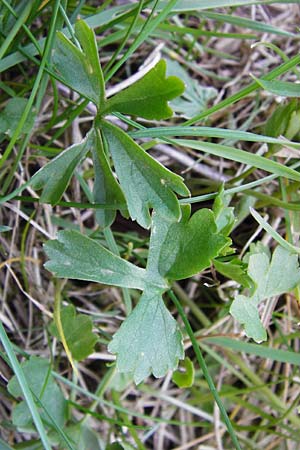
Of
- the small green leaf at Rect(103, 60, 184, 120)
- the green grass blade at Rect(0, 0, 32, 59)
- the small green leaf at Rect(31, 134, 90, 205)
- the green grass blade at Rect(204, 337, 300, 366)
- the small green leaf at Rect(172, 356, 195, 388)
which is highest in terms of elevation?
the green grass blade at Rect(0, 0, 32, 59)

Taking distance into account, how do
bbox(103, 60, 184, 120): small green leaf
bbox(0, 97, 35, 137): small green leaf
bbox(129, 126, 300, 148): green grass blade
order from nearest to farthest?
bbox(103, 60, 184, 120): small green leaf
bbox(129, 126, 300, 148): green grass blade
bbox(0, 97, 35, 137): small green leaf

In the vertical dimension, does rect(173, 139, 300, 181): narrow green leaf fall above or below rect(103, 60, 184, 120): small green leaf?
below

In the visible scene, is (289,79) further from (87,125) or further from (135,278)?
(135,278)

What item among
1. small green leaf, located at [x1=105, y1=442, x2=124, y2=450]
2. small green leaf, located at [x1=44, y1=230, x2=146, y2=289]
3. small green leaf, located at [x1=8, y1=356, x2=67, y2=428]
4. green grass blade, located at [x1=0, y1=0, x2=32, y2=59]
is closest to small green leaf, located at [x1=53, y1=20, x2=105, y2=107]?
green grass blade, located at [x1=0, y1=0, x2=32, y2=59]

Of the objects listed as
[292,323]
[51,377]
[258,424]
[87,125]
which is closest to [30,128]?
[87,125]

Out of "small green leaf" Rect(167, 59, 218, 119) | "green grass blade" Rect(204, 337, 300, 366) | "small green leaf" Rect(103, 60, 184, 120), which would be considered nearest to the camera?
"small green leaf" Rect(103, 60, 184, 120)

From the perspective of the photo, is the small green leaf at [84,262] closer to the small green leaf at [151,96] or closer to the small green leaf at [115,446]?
the small green leaf at [151,96]

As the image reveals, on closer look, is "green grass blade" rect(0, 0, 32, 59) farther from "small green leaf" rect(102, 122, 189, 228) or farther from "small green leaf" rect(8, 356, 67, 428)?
"small green leaf" rect(8, 356, 67, 428)
